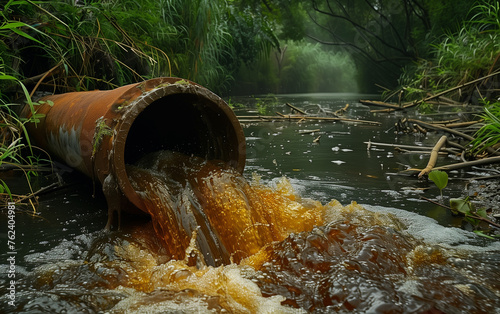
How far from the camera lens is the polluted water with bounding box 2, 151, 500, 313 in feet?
4.49

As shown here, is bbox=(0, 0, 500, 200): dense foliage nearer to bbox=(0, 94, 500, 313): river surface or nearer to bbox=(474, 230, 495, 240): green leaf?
bbox=(0, 94, 500, 313): river surface

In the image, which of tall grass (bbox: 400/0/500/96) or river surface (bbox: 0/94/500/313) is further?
tall grass (bbox: 400/0/500/96)

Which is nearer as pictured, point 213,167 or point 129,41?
point 213,167

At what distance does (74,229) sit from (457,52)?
312 inches

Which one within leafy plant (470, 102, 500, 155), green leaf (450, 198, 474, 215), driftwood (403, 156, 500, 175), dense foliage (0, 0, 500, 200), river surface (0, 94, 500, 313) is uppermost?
dense foliage (0, 0, 500, 200)

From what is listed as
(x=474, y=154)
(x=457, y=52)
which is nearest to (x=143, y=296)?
(x=474, y=154)

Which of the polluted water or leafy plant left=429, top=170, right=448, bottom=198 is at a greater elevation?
leafy plant left=429, top=170, right=448, bottom=198

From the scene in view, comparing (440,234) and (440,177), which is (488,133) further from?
(440,234)

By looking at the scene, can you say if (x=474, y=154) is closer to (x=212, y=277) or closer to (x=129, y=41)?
(x=212, y=277)

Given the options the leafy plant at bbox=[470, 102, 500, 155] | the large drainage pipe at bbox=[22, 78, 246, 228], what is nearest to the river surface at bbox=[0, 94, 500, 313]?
the large drainage pipe at bbox=[22, 78, 246, 228]

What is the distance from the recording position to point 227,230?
1.95 m

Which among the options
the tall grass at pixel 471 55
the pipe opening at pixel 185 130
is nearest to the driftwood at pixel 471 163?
the pipe opening at pixel 185 130

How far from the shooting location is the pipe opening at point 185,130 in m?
2.43

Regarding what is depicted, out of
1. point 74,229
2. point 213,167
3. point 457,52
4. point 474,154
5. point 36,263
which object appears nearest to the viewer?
point 36,263
